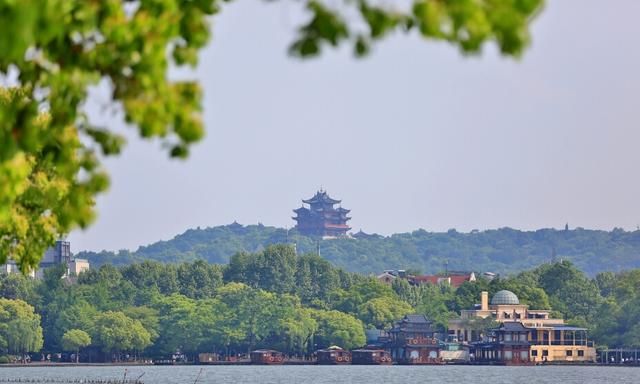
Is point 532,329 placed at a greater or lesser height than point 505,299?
lesser

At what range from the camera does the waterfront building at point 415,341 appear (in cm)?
16462

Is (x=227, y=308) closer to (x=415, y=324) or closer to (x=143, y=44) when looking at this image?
(x=415, y=324)

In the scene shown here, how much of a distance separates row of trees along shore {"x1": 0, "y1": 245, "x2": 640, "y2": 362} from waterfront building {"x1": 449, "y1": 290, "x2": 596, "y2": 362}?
105 inches

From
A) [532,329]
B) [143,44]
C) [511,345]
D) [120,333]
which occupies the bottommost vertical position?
[143,44]

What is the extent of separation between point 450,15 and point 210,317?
150559mm

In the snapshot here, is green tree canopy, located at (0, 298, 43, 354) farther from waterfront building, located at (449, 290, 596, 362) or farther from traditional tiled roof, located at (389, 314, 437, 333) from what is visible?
waterfront building, located at (449, 290, 596, 362)

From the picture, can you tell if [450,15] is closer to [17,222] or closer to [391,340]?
[17,222]

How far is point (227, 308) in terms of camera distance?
534 ft

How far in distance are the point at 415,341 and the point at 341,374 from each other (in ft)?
84.6

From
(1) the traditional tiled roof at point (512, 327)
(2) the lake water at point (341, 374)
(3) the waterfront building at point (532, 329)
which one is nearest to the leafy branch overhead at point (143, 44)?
(2) the lake water at point (341, 374)

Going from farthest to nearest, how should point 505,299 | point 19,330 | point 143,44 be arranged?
point 505,299 < point 19,330 < point 143,44

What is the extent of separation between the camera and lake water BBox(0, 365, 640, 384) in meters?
126

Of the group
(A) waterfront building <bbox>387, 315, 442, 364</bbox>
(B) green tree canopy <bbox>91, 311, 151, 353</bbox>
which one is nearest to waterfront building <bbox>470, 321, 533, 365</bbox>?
(A) waterfront building <bbox>387, 315, 442, 364</bbox>

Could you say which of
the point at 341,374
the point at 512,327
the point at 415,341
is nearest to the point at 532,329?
the point at 512,327
